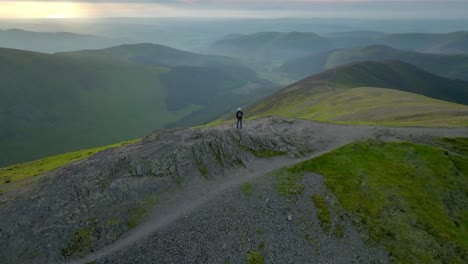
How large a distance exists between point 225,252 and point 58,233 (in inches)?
862

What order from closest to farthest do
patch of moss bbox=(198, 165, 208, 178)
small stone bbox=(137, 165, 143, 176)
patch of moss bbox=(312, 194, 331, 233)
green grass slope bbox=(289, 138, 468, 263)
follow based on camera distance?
1. green grass slope bbox=(289, 138, 468, 263)
2. patch of moss bbox=(312, 194, 331, 233)
3. small stone bbox=(137, 165, 143, 176)
4. patch of moss bbox=(198, 165, 208, 178)

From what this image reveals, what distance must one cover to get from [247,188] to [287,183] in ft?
22.7

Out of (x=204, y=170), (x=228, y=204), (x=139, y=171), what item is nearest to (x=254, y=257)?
(x=228, y=204)

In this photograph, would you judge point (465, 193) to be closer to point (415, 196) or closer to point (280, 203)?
point (415, 196)

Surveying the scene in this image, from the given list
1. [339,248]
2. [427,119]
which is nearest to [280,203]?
[339,248]

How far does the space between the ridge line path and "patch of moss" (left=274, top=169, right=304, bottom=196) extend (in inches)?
76.1

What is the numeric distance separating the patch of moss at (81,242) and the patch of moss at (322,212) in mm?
31092

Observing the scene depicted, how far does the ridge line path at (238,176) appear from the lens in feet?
133

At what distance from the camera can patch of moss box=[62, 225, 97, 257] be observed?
38188 mm

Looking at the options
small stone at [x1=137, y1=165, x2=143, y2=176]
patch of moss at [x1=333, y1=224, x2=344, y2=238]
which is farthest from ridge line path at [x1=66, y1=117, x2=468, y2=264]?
patch of moss at [x1=333, y1=224, x2=344, y2=238]

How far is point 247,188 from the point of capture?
48.5 m

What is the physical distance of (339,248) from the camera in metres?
41.0

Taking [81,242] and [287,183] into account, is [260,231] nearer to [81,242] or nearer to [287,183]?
[287,183]

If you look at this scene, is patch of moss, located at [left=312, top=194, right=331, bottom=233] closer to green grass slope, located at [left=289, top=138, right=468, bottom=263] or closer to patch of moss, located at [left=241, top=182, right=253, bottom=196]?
green grass slope, located at [left=289, top=138, right=468, bottom=263]
